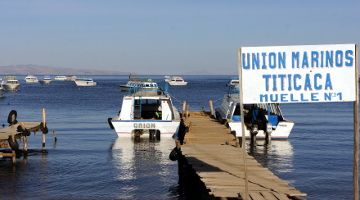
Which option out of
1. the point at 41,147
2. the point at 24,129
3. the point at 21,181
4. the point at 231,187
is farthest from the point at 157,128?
the point at 231,187

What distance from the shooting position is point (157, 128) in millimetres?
34469

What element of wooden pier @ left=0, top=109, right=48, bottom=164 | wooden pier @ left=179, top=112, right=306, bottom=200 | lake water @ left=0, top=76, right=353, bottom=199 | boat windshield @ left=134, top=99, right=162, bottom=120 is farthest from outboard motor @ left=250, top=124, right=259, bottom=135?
wooden pier @ left=0, top=109, right=48, bottom=164

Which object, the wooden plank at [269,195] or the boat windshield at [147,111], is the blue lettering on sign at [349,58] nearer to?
the wooden plank at [269,195]

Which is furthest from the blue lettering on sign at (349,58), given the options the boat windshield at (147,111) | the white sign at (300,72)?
the boat windshield at (147,111)

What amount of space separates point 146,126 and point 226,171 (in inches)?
743

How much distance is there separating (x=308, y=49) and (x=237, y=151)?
9.15 m

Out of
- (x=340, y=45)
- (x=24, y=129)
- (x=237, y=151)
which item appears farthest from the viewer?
(x=24, y=129)

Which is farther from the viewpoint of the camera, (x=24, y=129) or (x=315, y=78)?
(x=24, y=129)

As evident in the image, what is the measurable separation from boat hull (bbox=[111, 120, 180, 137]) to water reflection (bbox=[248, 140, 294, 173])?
194 inches

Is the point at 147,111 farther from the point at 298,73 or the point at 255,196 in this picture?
the point at 298,73

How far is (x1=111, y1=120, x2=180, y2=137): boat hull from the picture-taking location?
34138mm

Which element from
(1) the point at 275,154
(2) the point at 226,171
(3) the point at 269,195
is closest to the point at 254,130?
(1) the point at 275,154

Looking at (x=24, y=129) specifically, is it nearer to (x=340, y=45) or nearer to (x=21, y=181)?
(x=21, y=181)

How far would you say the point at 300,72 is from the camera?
36.5 ft
